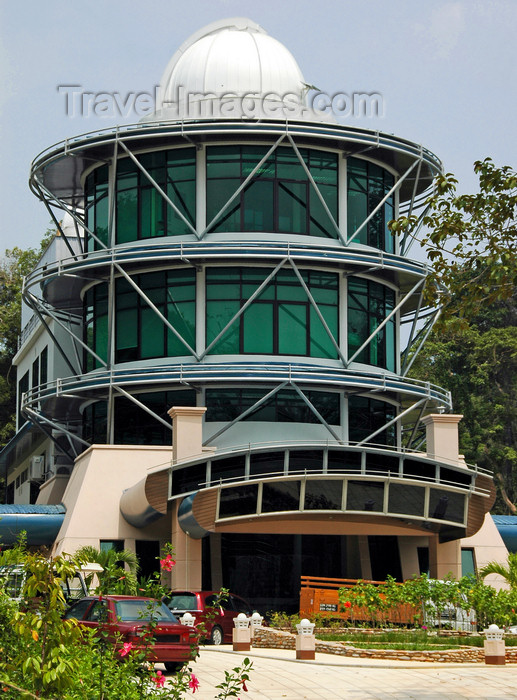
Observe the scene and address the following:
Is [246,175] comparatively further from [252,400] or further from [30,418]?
[30,418]

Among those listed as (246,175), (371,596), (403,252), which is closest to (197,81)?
(246,175)

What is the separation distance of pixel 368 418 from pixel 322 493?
1086 centimetres

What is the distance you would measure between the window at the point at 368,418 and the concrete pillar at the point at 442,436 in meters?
5.51

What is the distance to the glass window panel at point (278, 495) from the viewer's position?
40.5 m

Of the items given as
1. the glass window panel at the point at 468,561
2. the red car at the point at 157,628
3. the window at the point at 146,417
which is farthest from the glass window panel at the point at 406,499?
the red car at the point at 157,628

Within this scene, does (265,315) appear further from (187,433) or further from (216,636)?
(216,636)

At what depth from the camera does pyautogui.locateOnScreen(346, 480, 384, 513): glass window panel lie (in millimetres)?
41031

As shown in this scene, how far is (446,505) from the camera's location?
139 ft

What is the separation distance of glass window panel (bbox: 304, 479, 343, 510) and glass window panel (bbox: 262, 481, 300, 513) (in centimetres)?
39

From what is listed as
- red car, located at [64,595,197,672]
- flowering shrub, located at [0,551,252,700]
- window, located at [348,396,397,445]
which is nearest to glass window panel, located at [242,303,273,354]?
window, located at [348,396,397,445]

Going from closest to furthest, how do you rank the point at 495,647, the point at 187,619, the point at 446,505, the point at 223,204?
the point at 495,647, the point at 187,619, the point at 446,505, the point at 223,204

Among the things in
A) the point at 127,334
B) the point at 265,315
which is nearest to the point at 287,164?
the point at 265,315

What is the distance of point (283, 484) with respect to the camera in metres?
40.4

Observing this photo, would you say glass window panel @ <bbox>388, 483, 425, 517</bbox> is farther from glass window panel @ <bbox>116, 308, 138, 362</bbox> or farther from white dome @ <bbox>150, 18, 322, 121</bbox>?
white dome @ <bbox>150, 18, 322, 121</bbox>
